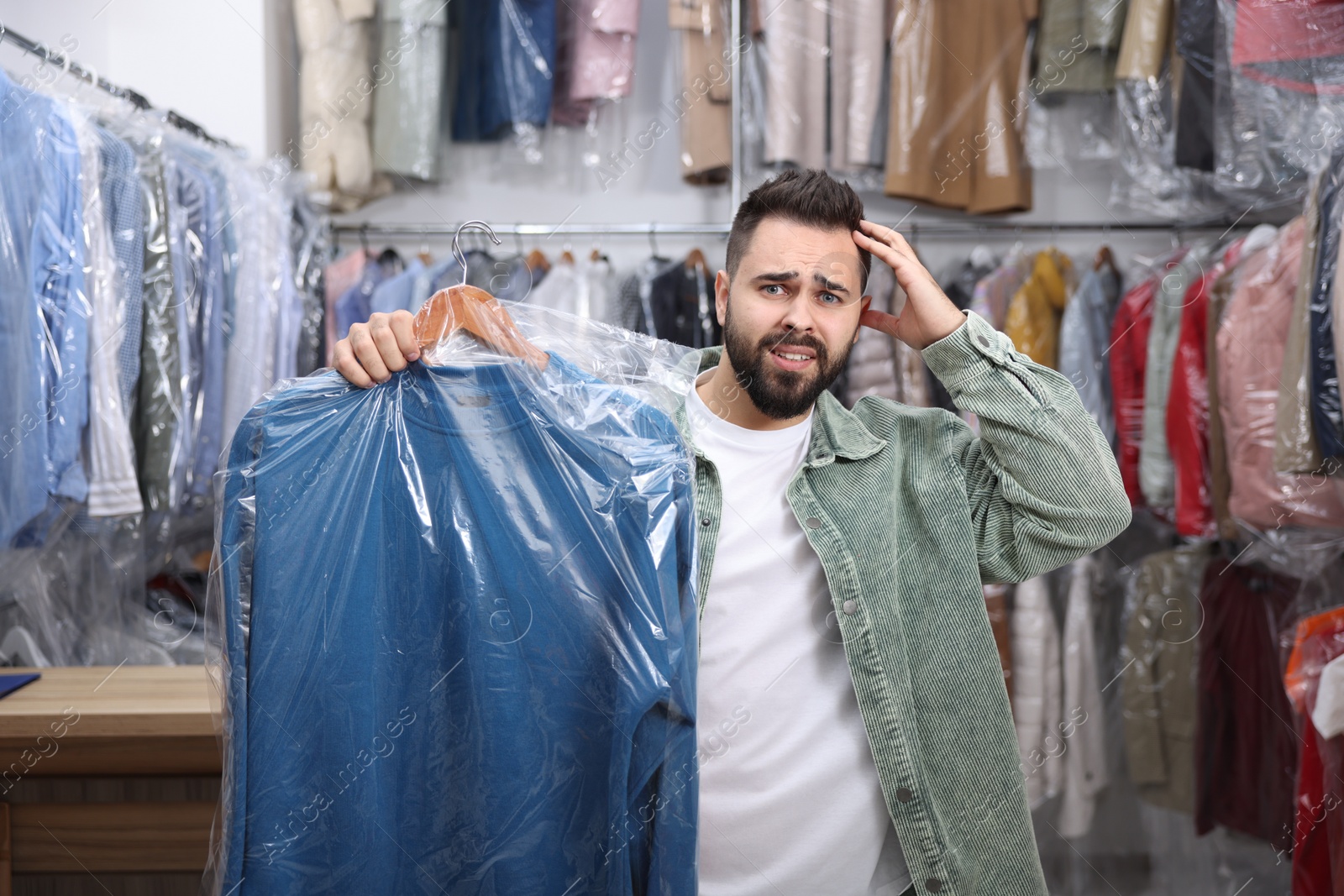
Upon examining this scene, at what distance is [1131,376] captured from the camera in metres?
2.57

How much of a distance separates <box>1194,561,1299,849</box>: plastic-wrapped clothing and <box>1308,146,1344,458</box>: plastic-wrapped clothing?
639 mm

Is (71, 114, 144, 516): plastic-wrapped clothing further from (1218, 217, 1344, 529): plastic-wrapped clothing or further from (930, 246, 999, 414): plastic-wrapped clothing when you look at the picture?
(1218, 217, 1344, 529): plastic-wrapped clothing

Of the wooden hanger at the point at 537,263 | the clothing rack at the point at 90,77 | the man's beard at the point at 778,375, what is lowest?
the man's beard at the point at 778,375

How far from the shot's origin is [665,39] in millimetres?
3150

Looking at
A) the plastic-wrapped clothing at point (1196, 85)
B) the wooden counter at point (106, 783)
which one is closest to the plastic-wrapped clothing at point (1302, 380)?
the plastic-wrapped clothing at point (1196, 85)

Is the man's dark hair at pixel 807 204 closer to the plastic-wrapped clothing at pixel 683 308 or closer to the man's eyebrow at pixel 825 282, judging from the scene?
the man's eyebrow at pixel 825 282

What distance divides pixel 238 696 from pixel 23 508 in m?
0.93

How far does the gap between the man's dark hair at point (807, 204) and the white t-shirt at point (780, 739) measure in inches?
11.7

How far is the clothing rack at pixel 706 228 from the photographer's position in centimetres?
288

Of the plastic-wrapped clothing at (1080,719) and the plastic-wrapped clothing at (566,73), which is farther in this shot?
the plastic-wrapped clothing at (566,73)

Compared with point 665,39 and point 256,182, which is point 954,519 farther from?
point 665,39

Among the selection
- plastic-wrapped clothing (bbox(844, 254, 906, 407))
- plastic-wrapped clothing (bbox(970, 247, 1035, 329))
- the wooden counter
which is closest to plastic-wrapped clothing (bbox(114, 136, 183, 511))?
the wooden counter

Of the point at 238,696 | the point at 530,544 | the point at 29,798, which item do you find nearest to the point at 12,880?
the point at 29,798

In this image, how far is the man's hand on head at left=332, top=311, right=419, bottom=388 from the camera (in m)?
1.04
